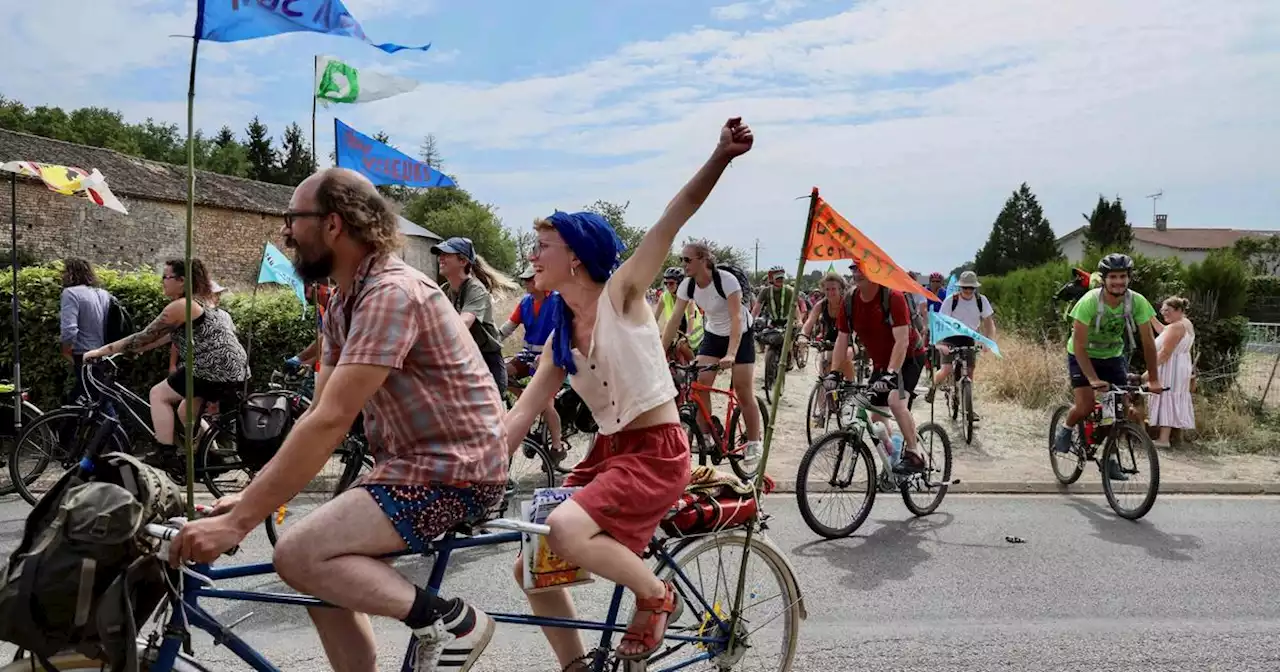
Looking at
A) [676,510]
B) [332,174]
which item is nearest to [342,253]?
[332,174]

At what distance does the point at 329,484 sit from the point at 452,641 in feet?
18.2

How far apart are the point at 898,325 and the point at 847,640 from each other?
2877 millimetres

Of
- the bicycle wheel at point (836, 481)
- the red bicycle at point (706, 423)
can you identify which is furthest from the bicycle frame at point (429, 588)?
the red bicycle at point (706, 423)

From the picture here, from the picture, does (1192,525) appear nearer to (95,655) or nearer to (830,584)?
(830,584)

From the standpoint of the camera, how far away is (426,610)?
7.91 ft

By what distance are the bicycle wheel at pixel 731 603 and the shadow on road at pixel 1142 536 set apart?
3.66 meters

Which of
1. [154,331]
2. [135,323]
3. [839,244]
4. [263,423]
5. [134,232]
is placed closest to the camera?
[839,244]

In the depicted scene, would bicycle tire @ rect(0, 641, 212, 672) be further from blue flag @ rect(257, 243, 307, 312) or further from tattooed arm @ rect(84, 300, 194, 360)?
blue flag @ rect(257, 243, 307, 312)

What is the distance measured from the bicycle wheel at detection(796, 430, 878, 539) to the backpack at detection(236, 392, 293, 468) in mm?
3346

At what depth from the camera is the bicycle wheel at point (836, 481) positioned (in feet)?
19.7

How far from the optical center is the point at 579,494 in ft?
8.91

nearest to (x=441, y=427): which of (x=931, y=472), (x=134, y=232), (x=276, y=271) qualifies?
(x=931, y=472)

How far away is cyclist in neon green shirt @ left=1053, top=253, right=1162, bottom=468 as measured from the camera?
275 inches

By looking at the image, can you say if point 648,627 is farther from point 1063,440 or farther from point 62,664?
point 1063,440
